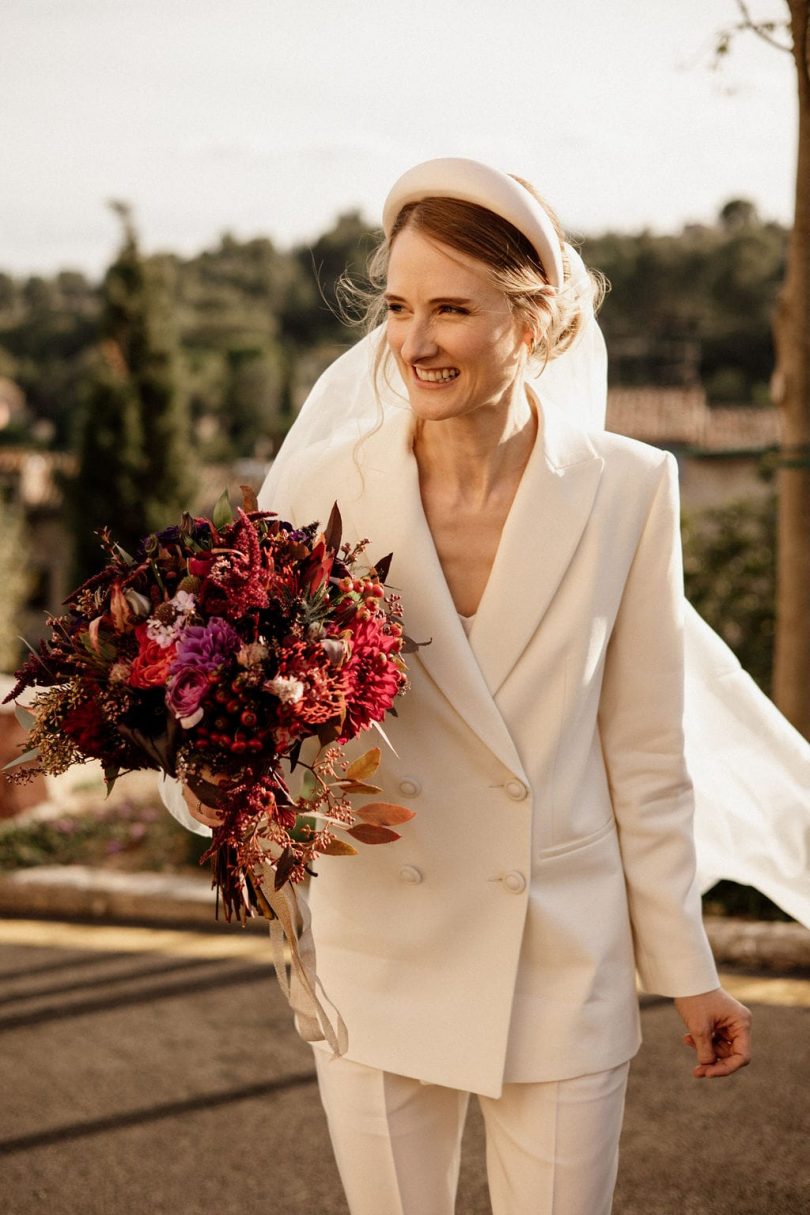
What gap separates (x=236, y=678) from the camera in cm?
171

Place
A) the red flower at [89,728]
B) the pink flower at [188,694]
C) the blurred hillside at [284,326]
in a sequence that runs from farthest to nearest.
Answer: the blurred hillside at [284,326]
the red flower at [89,728]
the pink flower at [188,694]

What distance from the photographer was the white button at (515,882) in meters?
2.04

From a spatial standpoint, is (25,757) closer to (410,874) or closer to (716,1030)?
(410,874)

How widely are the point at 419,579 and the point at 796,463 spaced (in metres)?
3.54

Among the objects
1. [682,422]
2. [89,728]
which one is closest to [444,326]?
[89,728]

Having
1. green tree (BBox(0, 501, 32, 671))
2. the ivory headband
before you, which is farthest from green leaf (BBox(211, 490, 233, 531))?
green tree (BBox(0, 501, 32, 671))

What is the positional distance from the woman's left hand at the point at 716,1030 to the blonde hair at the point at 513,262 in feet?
3.64

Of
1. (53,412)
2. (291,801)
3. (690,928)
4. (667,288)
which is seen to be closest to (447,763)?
(291,801)

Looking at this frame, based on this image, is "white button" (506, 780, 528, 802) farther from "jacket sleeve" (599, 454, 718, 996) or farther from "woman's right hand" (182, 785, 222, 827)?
"woman's right hand" (182, 785, 222, 827)

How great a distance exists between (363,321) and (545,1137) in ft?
4.80

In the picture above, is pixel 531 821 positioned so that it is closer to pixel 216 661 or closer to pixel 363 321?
pixel 216 661

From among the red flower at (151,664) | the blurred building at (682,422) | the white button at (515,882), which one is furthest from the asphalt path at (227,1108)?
the blurred building at (682,422)

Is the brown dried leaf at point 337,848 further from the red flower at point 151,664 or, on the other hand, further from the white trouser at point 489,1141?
the white trouser at point 489,1141

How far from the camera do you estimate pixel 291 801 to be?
183 centimetres
